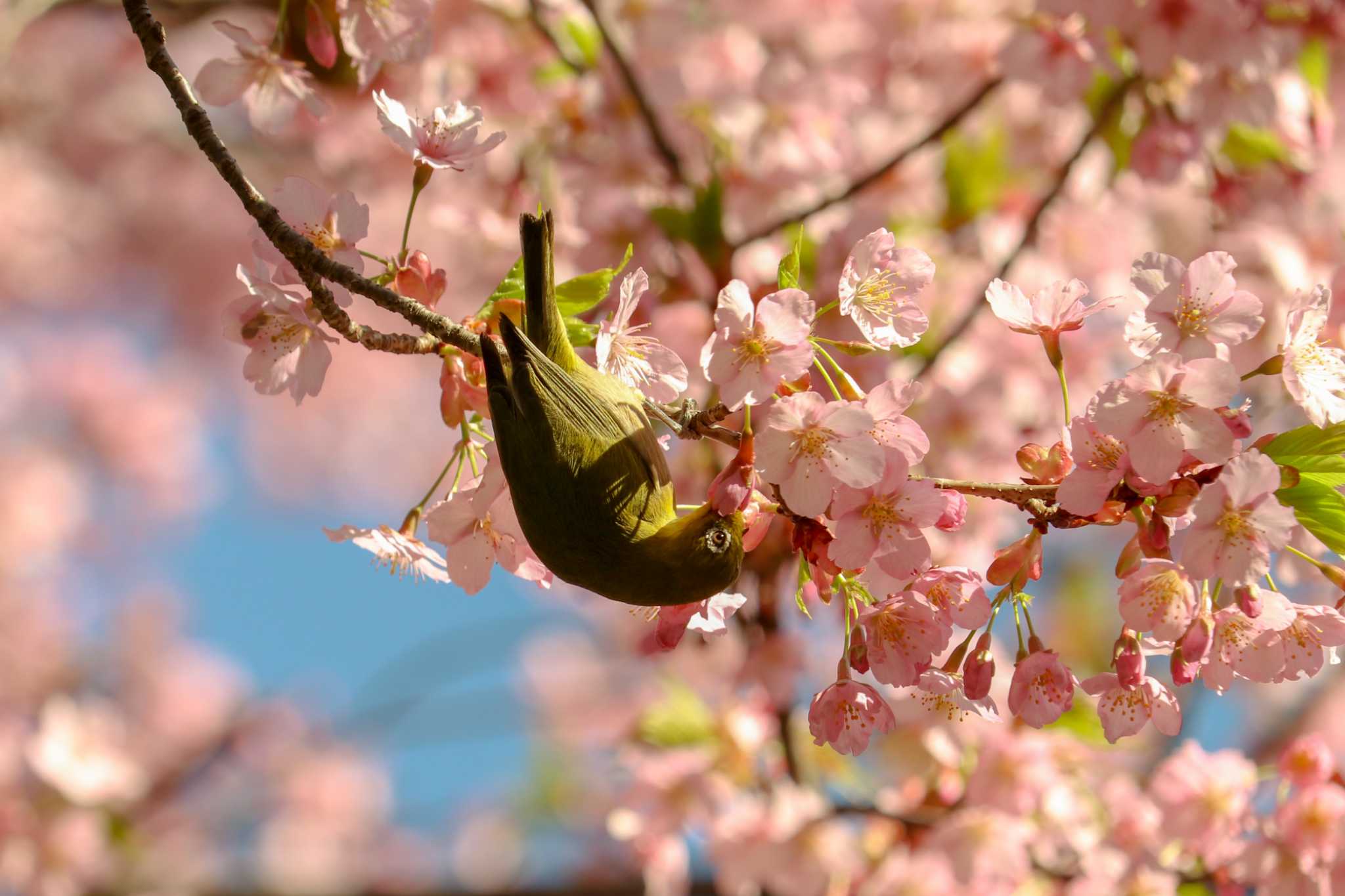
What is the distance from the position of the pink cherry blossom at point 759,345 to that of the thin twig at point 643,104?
3.95 feet

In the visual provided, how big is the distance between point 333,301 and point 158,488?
5.55 meters

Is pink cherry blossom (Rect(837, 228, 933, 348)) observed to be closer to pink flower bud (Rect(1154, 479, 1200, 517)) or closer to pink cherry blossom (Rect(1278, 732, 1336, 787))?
pink flower bud (Rect(1154, 479, 1200, 517))

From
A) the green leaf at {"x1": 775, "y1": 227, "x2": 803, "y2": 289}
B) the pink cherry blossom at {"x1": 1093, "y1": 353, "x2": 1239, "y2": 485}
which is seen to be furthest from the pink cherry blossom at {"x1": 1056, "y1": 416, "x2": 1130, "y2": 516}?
the green leaf at {"x1": 775, "y1": 227, "x2": 803, "y2": 289}

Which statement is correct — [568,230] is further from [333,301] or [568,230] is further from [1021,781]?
[1021,781]

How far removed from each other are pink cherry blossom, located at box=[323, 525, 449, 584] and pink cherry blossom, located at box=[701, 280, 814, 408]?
291mm

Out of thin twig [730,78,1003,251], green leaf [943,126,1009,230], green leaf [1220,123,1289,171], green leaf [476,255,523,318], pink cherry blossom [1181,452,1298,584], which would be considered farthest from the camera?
green leaf [943,126,1009,230]

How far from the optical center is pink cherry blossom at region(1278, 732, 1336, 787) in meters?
1.35

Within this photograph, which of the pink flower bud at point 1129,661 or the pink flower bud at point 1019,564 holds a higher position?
the pink flower bud at point 1019,564

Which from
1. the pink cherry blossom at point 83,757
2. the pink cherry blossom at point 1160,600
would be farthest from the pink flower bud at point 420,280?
the pink cherry blossom at point 83,757

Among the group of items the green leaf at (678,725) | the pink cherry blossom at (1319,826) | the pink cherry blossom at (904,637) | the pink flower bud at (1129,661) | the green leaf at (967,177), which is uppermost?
the pink cherry blossom at (904,637)

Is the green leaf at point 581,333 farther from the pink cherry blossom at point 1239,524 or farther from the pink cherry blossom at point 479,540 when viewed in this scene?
the pink cherry blossom at point 1239,524

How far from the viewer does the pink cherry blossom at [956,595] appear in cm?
82

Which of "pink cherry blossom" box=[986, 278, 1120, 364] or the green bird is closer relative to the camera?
the green bird

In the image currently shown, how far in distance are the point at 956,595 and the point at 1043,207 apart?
1.21 m
